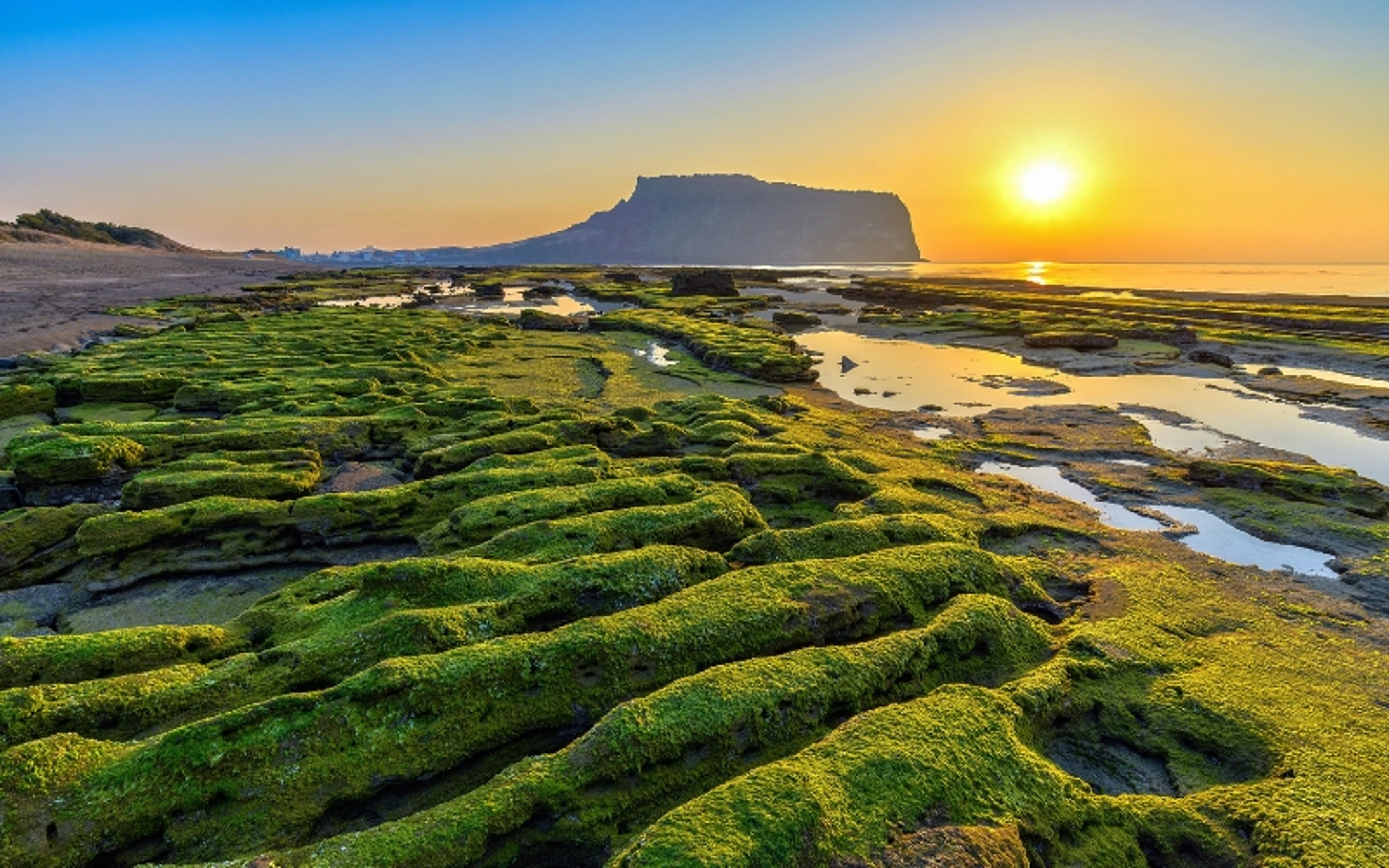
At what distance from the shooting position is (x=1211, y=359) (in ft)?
123

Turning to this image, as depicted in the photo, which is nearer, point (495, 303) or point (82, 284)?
point (82, 284)

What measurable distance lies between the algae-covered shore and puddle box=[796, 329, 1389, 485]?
4.03m

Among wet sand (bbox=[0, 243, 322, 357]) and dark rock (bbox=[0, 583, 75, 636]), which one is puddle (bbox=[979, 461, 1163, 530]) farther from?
wet sand (bbox=[0, 243, 322, 357])

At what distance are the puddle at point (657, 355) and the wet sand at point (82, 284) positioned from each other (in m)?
31.9

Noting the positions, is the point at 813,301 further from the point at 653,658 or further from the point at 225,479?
the point at 653,658

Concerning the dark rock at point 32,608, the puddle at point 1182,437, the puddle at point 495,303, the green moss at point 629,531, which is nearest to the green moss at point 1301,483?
the puddle at point 1182,437

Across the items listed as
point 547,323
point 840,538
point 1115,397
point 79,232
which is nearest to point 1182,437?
point 1115,397

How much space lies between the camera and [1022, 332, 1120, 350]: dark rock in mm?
42250

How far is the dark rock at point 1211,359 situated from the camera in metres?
36.8

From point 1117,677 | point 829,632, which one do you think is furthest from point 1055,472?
point 829,632

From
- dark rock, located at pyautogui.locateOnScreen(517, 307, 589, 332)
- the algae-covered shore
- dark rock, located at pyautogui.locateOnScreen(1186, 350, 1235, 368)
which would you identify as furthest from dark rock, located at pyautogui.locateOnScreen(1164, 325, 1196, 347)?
dark rock, located at pyautogui.locateOnScreen(517, 307, 589, 332)

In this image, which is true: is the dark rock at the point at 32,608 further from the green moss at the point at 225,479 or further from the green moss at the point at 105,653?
the green moss at the point at 105,653

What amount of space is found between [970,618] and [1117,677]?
191 cm

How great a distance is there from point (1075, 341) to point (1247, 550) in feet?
111
